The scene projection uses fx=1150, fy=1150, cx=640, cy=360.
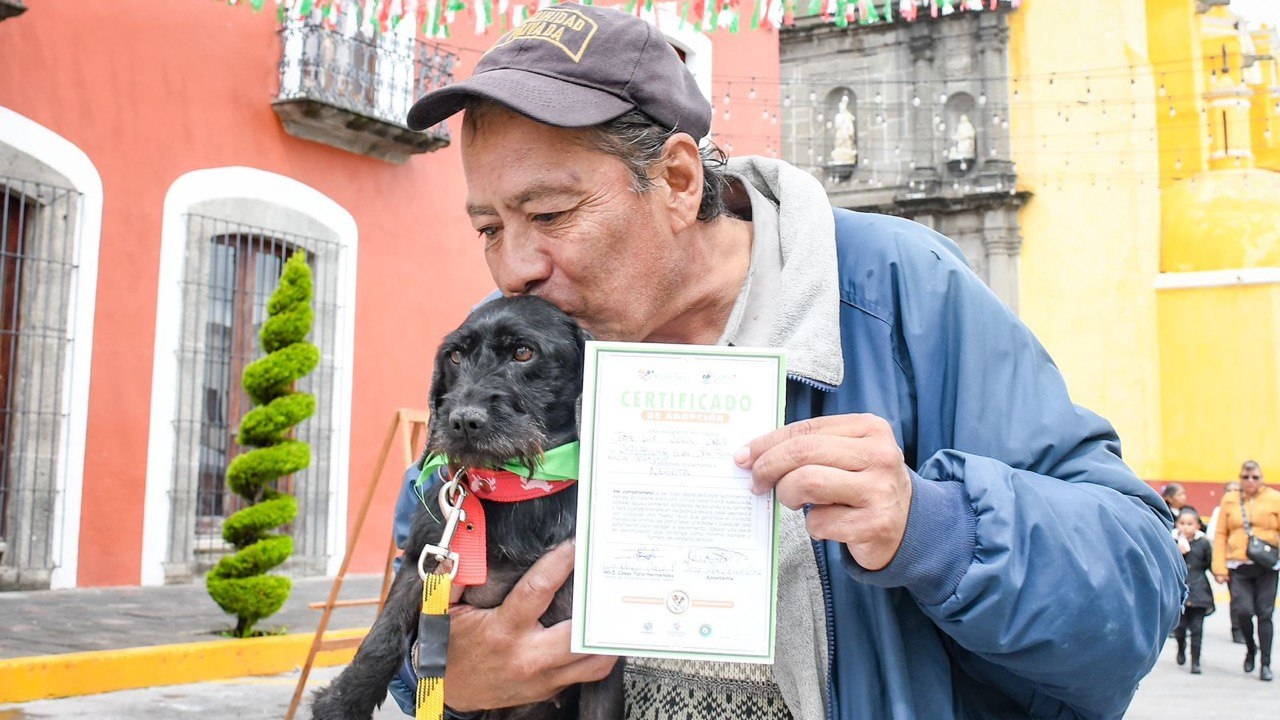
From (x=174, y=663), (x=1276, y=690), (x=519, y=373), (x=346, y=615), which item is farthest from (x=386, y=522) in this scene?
(x=519, y=373)

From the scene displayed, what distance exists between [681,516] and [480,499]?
2.01 feet

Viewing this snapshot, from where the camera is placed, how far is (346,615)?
1086cm

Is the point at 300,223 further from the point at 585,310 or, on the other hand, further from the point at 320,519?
the point at 585,310

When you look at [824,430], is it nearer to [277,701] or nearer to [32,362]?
[277,701]

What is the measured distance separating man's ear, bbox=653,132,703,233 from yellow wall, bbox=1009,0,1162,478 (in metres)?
26.9

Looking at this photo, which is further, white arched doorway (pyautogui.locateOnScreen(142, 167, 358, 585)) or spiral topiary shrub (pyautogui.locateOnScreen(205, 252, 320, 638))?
white arched doorway (pyautogui.locateOnScreen(142, 167, 358, 585))

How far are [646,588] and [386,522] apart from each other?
41.1ft

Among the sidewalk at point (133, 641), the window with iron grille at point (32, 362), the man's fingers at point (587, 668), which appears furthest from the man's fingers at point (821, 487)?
the window with iron grille at point (32, 362)

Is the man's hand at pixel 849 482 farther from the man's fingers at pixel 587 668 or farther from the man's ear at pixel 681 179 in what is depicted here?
Result: the man's ear at pixel 681 179

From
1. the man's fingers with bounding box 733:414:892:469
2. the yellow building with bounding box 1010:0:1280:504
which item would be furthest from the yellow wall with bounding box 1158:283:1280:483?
the man's fingers with bounding box 733:414:892:469

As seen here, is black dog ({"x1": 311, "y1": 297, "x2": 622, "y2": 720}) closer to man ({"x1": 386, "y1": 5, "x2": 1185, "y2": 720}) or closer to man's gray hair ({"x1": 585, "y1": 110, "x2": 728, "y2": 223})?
man ({"x1": 386, "y1": 5, "x2": 1185, "y2": 720})

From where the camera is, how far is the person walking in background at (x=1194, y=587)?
11.0 metres

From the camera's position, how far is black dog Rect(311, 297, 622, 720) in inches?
82.7

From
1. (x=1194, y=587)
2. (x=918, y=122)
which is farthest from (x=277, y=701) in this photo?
(x=918, y=122)
